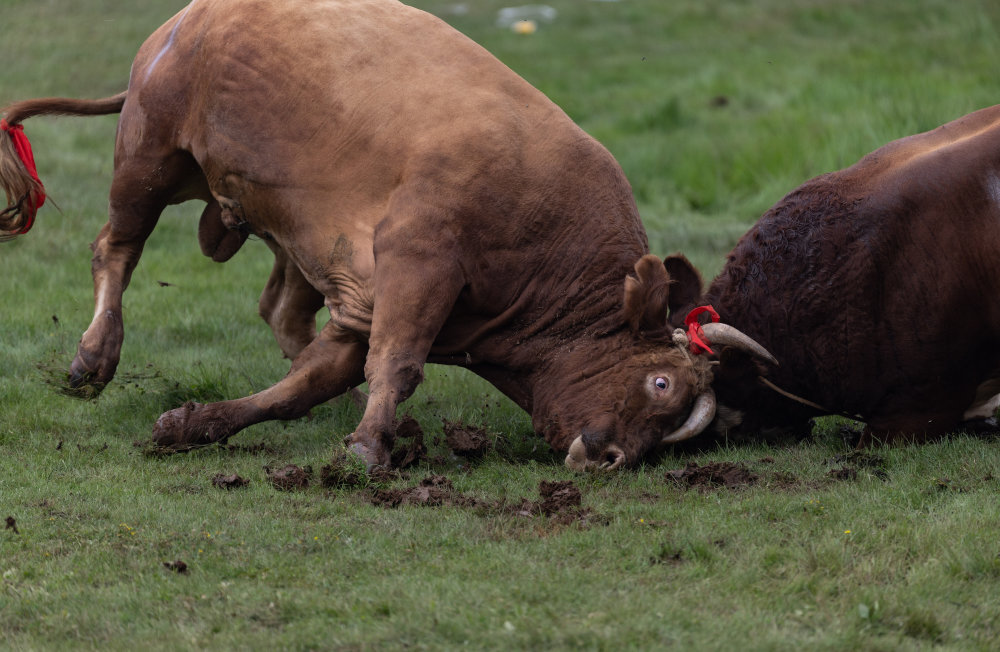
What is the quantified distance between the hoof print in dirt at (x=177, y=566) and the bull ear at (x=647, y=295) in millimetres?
2576

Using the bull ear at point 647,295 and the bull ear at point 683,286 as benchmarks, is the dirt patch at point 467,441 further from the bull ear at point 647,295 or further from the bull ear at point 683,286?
the bull ear at point 683,286

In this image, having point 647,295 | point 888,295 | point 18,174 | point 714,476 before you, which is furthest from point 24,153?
point 888,295

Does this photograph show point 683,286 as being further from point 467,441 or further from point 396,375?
point 396,375

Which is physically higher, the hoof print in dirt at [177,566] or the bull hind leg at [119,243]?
the hoof print in dirt at [177,566]

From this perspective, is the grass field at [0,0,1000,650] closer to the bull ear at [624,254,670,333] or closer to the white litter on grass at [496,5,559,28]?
the bull ear at [624,254,670,333]

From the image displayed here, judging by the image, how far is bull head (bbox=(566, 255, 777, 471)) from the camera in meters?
6.06

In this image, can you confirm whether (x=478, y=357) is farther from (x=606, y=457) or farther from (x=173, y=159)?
(x=173, y=159)

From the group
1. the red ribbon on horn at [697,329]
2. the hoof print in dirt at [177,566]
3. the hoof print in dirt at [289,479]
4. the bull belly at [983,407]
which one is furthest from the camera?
the bull belly at [983,407]

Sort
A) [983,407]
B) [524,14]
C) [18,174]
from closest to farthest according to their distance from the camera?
1. [983,407]
2. [18,174]
3. [524,14]

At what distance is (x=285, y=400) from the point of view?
6.39 meters

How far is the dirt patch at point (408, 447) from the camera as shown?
19.8 ft

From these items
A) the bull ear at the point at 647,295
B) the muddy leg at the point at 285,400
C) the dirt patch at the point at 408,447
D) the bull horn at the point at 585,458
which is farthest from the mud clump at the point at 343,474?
the bull ear at the point at 647,295

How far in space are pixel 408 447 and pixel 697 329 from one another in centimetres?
159

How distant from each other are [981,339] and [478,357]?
2536mm
